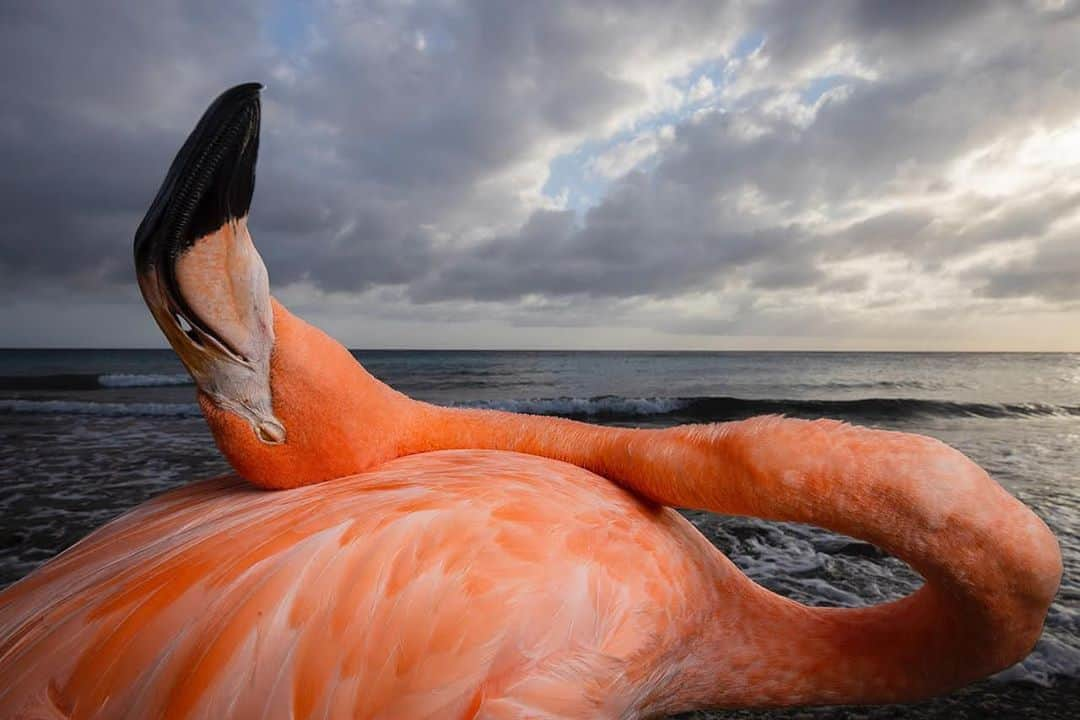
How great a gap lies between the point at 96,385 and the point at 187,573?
23160mm

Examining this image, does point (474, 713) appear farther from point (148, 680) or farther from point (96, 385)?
point (96, 385)

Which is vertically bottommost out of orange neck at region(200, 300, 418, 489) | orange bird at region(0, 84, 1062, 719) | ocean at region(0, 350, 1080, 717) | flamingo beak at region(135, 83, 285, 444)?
ocean at region(0, 350, 1080, 717)

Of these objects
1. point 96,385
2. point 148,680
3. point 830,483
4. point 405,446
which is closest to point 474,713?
point 148,680

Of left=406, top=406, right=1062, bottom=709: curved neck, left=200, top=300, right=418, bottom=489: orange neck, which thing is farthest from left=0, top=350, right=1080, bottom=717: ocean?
left=200, top=300, right=418, bottom=489: orange neck

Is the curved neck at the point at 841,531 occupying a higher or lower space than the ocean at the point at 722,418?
higher

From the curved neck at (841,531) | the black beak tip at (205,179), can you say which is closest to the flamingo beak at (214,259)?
the black beak tip at (205,179)

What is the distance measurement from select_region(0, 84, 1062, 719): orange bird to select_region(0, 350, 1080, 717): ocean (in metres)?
1.54

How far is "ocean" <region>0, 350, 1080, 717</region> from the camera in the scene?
11.8 ft

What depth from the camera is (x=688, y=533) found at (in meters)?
1.69

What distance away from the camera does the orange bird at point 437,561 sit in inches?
40.6

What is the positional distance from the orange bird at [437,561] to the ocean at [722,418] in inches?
60.5

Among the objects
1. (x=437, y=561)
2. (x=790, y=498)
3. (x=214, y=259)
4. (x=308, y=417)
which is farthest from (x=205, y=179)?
(x=790, y=498)

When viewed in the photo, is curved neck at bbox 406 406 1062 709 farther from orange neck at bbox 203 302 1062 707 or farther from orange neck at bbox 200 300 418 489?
orange neck at bbox 200 300 418 489

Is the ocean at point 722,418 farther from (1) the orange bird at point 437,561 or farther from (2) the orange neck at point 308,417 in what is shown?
(2) the orange neck at point 308,417
